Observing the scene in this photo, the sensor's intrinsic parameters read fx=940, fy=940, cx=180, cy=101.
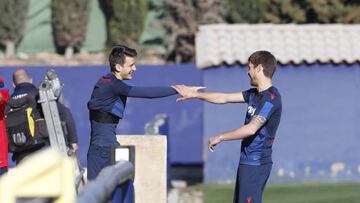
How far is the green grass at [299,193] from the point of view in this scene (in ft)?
42.2

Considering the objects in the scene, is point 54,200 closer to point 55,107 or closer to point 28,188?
point 28,188

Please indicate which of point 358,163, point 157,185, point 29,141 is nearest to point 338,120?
point 358,163

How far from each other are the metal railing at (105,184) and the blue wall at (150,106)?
1137cm

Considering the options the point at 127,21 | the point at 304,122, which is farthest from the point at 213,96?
the point at 127,21

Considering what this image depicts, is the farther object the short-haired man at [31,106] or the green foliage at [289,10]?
the green foliage at [289,10]

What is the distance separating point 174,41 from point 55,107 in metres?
12.2

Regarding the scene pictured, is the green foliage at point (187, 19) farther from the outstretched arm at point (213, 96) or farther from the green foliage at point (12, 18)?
the outstretched arm at point (213, 96)

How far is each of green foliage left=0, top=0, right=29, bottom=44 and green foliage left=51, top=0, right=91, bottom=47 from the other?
0.70 m

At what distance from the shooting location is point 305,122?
1509 centimetres

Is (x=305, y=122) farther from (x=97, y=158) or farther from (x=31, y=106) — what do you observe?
(x=97, y=158)

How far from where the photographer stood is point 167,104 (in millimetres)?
16750

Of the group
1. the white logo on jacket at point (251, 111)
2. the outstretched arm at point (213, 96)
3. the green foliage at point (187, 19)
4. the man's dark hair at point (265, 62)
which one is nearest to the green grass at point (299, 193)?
the outstretched arm at point (213, 96)

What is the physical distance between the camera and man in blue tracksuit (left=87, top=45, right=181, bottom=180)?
835 centimetres

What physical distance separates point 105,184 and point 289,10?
1731cm
